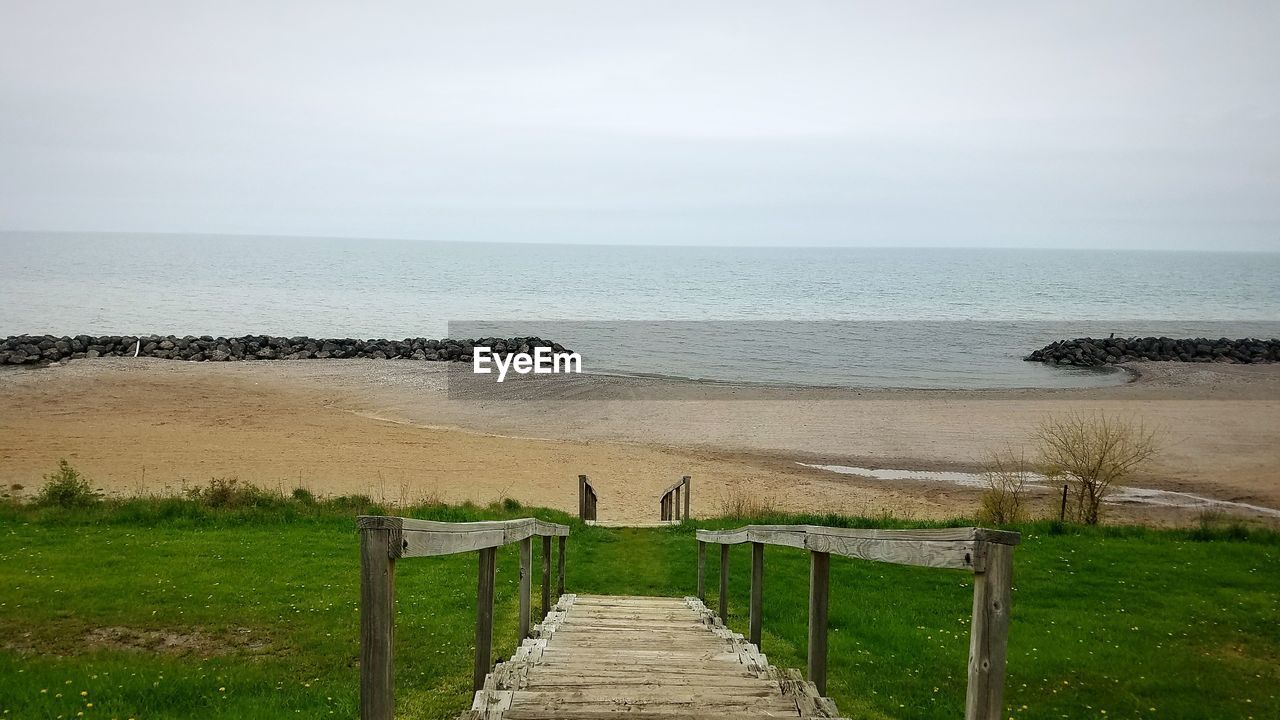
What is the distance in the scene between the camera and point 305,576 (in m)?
10.8

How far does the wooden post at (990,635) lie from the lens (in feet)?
9.16

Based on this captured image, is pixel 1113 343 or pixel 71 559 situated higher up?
pixel 1113 343

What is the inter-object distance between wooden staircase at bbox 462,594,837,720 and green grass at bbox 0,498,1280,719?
4.10 feet

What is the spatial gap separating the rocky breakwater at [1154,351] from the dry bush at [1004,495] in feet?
103

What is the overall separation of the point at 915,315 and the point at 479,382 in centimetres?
5737

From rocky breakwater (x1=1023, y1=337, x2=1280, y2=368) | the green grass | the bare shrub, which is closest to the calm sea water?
rocky breakwater (x1=1023, y1=337, x2=1280, y2=368)

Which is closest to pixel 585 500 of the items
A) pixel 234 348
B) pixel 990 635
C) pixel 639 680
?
pixel 639 680

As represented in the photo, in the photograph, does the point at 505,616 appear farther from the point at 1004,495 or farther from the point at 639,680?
the point at 1004,495

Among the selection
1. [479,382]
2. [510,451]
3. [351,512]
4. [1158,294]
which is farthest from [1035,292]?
[351,512]

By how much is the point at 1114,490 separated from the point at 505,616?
1937 centimetres

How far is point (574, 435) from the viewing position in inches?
1179

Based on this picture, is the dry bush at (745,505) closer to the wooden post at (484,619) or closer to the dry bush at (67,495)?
the wooden post at (484,619)

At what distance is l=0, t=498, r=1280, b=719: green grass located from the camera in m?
6.75

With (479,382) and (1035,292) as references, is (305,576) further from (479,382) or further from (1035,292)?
(1035,292)
